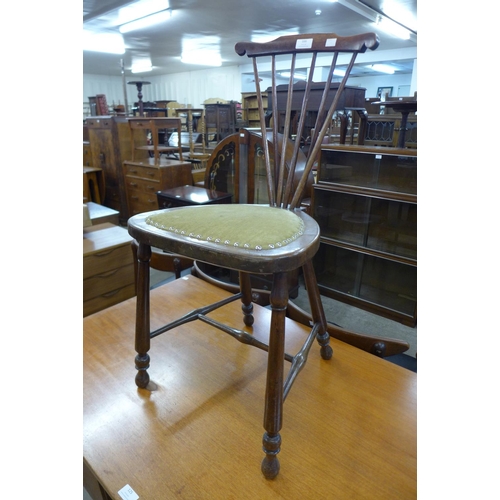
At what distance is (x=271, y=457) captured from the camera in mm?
686

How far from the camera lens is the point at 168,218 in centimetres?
79

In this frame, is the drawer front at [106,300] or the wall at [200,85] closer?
the drawer front at [106,300]

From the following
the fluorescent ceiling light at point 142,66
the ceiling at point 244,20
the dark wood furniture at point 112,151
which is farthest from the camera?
the fluorescent ceiling light at point 142,66

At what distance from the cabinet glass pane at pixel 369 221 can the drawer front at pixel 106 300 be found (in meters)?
1.28

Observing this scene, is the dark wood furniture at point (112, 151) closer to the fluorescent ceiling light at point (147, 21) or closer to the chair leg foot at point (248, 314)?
the fluorescent ceiling light at point (147, 21)

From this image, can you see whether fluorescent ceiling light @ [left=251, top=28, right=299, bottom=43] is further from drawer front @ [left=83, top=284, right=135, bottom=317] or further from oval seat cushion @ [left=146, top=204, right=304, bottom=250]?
oval seat cushion @ [left=146, top=204, right=304, bottom=250]

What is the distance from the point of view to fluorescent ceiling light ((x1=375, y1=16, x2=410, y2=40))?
17.3 feet

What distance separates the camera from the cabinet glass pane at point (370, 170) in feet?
6.43

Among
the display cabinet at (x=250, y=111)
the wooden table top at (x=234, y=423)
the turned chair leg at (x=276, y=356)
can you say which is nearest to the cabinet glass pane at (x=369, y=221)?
the wooden table top at (x=234, y=423)

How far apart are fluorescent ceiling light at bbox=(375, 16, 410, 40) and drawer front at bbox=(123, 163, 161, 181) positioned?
434 cm

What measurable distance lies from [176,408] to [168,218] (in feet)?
1.57

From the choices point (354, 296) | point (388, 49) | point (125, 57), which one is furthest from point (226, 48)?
point (354, 296)
